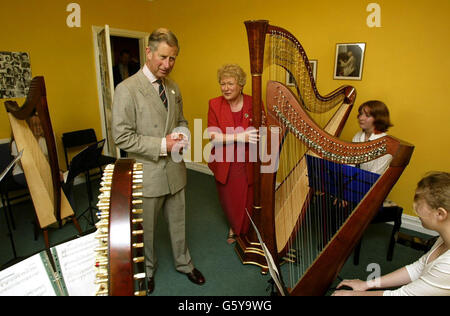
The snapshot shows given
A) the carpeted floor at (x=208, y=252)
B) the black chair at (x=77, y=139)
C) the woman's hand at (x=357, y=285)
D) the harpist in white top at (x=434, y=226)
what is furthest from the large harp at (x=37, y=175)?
the harpist in white top at (x=434, y=226)

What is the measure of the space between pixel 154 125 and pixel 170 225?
803 millimetres

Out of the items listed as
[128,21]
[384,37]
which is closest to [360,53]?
[384,37]

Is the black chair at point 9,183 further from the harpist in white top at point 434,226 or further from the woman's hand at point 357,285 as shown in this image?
the harpist in white top at point 434,226

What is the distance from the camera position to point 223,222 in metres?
3.17

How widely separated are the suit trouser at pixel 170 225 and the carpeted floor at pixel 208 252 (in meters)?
0.15

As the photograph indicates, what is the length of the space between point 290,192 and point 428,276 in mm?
1338

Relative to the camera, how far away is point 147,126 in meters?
1.82

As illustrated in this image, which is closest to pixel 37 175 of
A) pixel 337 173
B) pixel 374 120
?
pixel 337 173

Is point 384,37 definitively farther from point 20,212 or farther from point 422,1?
point 20,212

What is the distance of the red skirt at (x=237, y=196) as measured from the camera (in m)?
2.44

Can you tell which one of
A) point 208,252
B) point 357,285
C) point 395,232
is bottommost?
point 208,252

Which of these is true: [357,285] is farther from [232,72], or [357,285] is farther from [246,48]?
[246,48]

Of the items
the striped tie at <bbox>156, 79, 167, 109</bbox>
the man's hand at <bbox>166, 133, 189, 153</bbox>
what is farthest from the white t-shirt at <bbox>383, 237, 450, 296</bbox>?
the striped tie at <bbox>156, 79, 167, 109</bbox>
